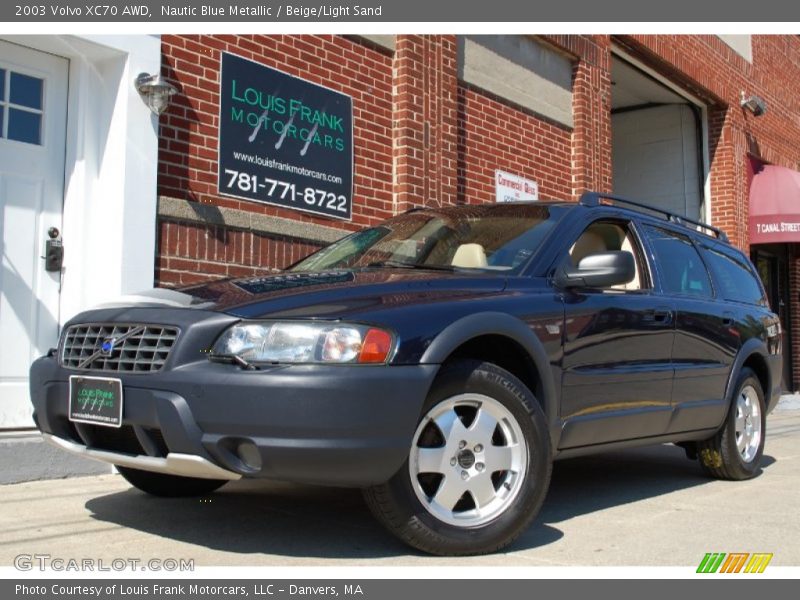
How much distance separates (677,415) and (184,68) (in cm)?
433

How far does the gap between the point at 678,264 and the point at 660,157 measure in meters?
10.9

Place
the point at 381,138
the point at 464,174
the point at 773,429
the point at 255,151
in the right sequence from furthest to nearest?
the point at 773,429
the point at 464,174
the point at 381,138
the point at 255,151

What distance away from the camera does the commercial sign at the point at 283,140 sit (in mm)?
7125

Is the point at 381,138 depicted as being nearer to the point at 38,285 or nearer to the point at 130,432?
the point at 38,285

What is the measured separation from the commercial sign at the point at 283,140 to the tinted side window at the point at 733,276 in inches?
130

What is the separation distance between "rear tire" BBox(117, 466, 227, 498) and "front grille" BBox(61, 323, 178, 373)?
38.0 inches

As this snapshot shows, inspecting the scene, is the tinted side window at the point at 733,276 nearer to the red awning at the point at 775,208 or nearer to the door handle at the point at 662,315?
the door handle at the point at 662,315

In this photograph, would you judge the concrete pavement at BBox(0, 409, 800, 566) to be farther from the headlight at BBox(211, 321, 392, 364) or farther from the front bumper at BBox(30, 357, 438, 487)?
the headlight at BBox(211, 321, 392, 364)

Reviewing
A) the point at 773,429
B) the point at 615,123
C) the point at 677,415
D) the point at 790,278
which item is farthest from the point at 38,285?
the point at 790,278

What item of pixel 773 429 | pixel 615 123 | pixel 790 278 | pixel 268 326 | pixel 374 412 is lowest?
pixel 773 429

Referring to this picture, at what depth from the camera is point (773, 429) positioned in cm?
1030

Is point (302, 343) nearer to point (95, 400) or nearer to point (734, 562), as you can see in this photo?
point (95, 400)

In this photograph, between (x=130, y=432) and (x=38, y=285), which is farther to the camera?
(x=38, y=285)

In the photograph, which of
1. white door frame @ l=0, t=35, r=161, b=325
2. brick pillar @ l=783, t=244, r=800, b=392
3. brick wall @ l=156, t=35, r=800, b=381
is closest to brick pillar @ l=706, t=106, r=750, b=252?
brick wall @ l=156, t=35, r=800, b=381
